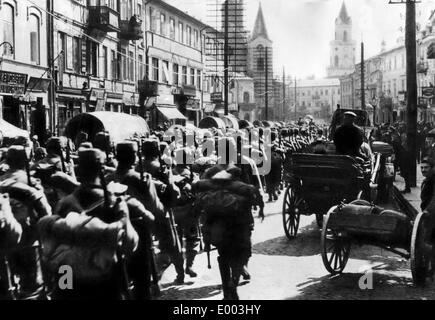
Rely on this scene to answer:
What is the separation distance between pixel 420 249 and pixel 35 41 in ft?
65.5

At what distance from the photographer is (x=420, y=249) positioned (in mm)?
7340

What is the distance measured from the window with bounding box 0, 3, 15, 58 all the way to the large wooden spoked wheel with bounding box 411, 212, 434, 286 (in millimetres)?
17035

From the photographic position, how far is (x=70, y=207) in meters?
4.95

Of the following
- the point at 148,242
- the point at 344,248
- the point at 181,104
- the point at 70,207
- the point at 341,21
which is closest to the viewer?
the point at 70,207


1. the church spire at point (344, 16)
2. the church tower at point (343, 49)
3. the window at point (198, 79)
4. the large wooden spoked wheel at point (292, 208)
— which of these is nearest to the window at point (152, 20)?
the window at point (198, 79)

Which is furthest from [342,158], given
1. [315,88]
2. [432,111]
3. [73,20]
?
[315,88]

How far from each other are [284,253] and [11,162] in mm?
4765

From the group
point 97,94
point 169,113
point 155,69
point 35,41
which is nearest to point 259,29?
point 155,69

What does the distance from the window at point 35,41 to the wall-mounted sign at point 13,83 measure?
203cm

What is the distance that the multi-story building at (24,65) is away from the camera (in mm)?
20953

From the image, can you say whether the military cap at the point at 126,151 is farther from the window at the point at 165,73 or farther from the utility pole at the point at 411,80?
the window at the point at 165,73

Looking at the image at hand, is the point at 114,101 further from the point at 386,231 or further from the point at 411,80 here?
the point at 386,231

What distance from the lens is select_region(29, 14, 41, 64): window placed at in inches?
922
